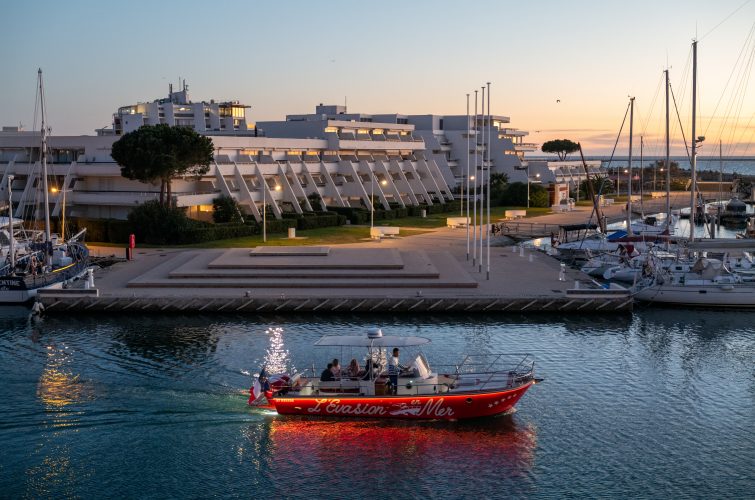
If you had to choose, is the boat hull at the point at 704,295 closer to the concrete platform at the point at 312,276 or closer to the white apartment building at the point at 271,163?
the concrete platform at the point at 312,276

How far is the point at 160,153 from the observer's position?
76062mm

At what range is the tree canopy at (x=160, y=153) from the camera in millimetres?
76000

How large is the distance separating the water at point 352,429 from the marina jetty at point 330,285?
552 centimetres

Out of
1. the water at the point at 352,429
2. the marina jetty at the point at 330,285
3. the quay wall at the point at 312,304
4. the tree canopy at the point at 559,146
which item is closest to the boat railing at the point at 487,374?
the water at the point at 352,429

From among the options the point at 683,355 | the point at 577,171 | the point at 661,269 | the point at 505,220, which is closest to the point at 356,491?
the point at 683,355

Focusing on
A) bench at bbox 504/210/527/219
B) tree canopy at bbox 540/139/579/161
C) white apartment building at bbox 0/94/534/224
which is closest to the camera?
white apartment building at bbox 0/94/534/224

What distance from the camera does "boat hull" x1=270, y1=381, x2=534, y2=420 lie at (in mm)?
32219

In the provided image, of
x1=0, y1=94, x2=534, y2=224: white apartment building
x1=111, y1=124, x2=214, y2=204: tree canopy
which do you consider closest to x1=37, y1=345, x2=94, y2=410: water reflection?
x1=0, y1=94, x2=534, y2=224: white apartment building

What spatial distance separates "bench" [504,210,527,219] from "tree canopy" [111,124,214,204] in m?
45.1

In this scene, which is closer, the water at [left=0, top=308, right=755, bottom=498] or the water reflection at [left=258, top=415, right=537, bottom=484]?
the water at [left=0, top=308, right=755, bottom=498]

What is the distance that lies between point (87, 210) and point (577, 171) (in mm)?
109259

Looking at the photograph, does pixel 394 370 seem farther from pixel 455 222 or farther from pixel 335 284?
pixel 455 222

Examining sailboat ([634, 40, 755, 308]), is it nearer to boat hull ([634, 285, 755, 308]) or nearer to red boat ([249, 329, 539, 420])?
boat hull ([634, 285, 755, 308])

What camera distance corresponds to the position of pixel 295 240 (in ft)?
258
